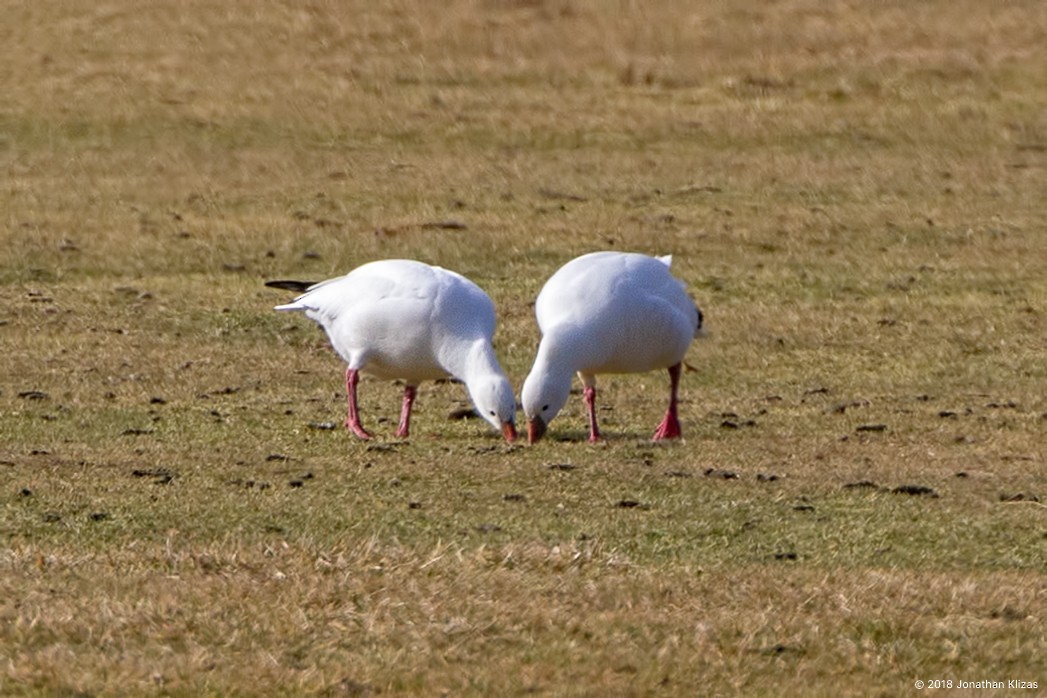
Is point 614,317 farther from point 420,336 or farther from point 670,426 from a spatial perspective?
point 420,336

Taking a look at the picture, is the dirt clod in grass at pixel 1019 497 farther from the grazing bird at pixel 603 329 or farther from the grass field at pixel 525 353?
the grazing bird at pixel 603 329

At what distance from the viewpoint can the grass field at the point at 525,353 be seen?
20.0 feet

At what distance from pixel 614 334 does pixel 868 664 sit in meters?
4.73

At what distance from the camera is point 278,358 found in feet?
44.6

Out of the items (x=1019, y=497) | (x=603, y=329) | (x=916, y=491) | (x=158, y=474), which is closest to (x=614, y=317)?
(x=603, y=329)

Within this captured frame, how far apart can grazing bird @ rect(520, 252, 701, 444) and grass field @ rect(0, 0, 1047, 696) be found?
1.00ft

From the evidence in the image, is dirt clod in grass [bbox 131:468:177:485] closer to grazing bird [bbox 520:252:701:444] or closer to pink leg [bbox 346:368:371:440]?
pink leg [bbox 346:368:371:440]

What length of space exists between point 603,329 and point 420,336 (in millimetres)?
962

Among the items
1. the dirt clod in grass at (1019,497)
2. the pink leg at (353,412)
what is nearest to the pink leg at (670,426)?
the pink leg at (353,412)

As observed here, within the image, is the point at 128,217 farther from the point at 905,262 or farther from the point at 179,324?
the point at 905,262

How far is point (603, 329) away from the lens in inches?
411

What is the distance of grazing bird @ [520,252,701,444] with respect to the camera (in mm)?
10219

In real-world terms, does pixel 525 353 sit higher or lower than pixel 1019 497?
lower

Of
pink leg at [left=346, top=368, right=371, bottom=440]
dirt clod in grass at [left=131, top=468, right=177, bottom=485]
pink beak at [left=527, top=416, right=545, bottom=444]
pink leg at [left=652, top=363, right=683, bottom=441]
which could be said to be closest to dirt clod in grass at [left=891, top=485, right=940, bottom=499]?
pink leg at [left=652, top=363, right=683, bottom=441]
